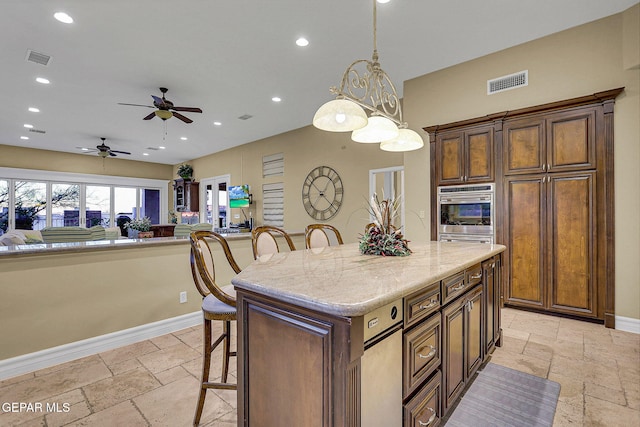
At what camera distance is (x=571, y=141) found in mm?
3148

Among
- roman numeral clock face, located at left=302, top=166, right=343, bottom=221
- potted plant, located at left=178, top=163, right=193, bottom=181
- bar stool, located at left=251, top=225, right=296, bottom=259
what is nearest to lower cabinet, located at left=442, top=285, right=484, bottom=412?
bar stool, located at left=251, top=225, right=296, bottom=259

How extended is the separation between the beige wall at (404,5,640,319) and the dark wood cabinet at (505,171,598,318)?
24 centimetres

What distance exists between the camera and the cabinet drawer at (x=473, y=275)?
72.7 inches

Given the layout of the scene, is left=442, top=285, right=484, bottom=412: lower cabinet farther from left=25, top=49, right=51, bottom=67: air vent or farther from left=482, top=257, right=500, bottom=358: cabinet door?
left=25, top=49, right=51, bottom=67: air vent

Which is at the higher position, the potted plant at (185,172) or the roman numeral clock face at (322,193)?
the potted plant at (185,172)

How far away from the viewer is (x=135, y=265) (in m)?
2.82

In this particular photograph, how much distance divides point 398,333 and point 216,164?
861 cm

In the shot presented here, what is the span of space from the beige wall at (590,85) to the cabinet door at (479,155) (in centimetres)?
29

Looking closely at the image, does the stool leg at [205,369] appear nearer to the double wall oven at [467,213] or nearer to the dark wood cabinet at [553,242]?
the double wall oven at [467,213]

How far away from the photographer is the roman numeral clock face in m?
5.80

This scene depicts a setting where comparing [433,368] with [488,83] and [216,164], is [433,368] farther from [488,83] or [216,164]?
[216,164]

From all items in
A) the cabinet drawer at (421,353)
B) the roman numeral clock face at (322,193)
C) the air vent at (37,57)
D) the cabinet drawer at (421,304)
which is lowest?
the cabinet drawer at (421,353)

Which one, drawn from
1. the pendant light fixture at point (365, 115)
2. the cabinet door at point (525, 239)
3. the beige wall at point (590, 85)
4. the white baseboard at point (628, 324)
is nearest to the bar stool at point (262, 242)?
the pendant light fixture at point (365, 115)

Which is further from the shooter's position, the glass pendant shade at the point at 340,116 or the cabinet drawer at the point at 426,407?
the glass pendant shade at the point at 340,116
